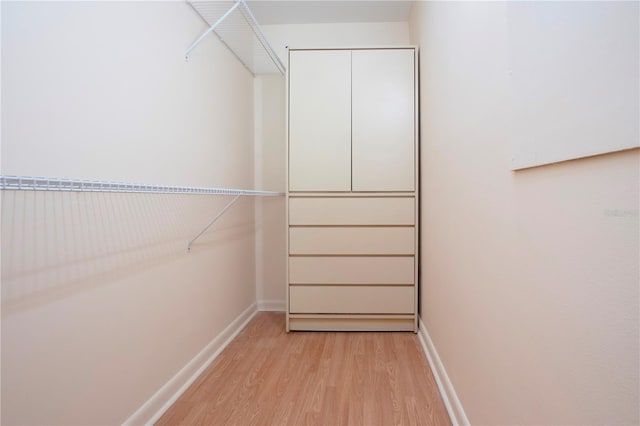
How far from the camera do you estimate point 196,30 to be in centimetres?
178

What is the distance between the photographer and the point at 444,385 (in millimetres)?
1557

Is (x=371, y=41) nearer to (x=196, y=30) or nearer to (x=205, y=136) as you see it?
(x=196, y=30)

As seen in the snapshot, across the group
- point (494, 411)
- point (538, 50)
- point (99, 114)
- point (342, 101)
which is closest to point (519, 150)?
point (538, 50)

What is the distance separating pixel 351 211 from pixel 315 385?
116 centimetres

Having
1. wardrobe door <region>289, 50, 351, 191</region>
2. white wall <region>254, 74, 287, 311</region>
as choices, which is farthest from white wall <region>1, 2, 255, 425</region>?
white wall <region>254, 74, 287, 311</region>

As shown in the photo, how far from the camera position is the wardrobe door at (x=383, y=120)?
7.55ft

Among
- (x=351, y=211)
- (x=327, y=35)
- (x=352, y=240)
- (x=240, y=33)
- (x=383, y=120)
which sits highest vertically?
(x=327, y=35)

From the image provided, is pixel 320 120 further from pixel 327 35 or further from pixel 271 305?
pixel 271 305

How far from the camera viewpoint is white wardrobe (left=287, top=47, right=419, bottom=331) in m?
2.31

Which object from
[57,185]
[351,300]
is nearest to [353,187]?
[351,300]

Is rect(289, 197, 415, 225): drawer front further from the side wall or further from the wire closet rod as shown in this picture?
the wire closet rod

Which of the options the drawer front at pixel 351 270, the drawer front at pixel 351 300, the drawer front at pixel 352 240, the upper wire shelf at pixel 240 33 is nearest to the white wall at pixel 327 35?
the upper wire shelf at pixel 240 33

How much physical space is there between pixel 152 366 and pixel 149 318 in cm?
22

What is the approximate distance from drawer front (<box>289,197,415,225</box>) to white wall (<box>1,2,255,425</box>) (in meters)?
0.69
